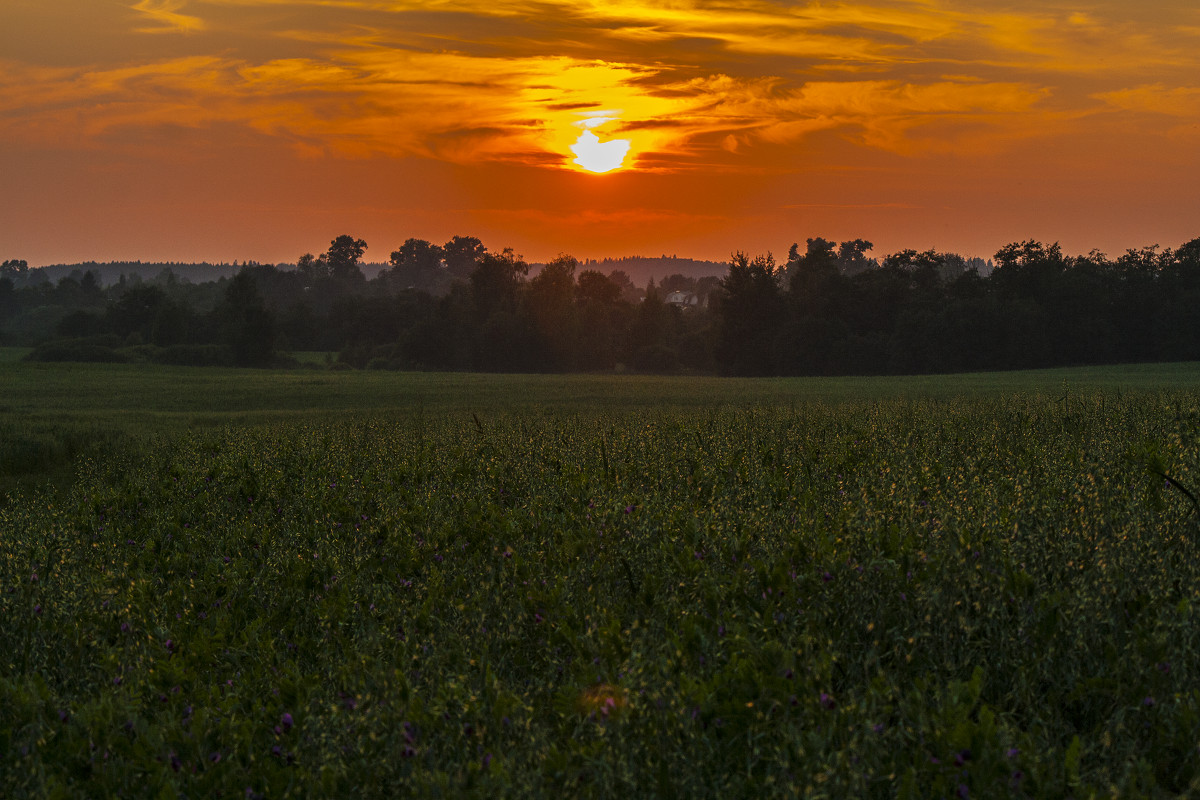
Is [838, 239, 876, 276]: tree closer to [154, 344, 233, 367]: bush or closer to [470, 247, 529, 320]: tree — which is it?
[470, 247, 529, 320]: tree

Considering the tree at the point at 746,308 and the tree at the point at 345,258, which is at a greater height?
the tree at the point at 345,258

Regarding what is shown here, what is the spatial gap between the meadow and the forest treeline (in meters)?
64.9

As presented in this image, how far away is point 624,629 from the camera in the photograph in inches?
229

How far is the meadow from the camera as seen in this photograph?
4.10 metres

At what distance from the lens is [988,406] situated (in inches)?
735

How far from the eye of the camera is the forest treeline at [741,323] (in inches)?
2776

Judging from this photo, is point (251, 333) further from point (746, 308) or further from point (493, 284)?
point (746, 308)

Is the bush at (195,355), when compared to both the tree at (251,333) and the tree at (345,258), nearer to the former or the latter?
the tree at (251,333)

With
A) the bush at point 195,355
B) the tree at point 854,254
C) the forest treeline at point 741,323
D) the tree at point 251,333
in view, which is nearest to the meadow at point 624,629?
the forest treeline at point 741,323

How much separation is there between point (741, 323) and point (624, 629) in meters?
77.2

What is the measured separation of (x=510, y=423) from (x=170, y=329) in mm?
89798

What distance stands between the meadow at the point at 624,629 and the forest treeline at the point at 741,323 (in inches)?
2555

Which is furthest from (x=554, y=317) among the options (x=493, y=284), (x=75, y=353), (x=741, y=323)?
(x=75, y=353)

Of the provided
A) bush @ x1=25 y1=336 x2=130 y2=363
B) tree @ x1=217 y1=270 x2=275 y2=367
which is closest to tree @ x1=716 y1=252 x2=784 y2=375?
tree @ x1=217 y1=270 x2=275 y2=367
